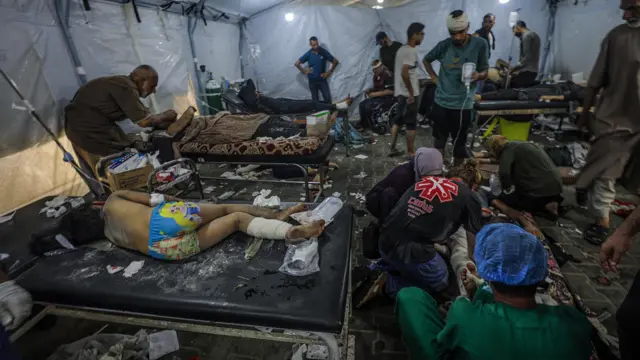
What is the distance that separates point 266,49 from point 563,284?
791 cm

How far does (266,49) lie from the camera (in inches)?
315

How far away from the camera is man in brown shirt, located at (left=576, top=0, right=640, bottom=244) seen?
2.25m

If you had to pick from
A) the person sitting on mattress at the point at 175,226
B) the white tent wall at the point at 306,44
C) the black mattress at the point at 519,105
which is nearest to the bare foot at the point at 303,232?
the person sitting on mattress at the point at 175,226

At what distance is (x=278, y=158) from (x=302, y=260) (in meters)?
1.81

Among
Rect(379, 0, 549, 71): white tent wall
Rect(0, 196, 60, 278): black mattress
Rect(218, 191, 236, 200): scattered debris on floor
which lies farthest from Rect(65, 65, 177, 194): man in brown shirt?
Rect(379, 0, 549, 71): white tent wall

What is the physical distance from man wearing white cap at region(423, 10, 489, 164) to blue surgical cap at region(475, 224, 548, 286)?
2911 mm

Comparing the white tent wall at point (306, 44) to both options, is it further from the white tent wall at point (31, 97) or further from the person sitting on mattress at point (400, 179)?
the person sitting on mattress at point (400, 179)

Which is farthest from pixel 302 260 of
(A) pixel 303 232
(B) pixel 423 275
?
(B) pixel 423 275

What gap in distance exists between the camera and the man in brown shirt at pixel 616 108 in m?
2.25

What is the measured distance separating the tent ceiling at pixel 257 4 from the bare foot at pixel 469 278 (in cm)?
655

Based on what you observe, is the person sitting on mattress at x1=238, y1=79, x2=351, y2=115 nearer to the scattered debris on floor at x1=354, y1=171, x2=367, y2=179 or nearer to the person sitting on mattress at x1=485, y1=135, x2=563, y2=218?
the scattered debris on floor at x1=354, y1=171, x2=367, y2=179

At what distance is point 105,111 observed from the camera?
3.51 metres

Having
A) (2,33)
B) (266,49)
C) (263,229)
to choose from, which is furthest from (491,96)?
(2,33)

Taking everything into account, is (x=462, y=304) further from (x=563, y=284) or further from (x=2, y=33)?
(x=2, y=33)
